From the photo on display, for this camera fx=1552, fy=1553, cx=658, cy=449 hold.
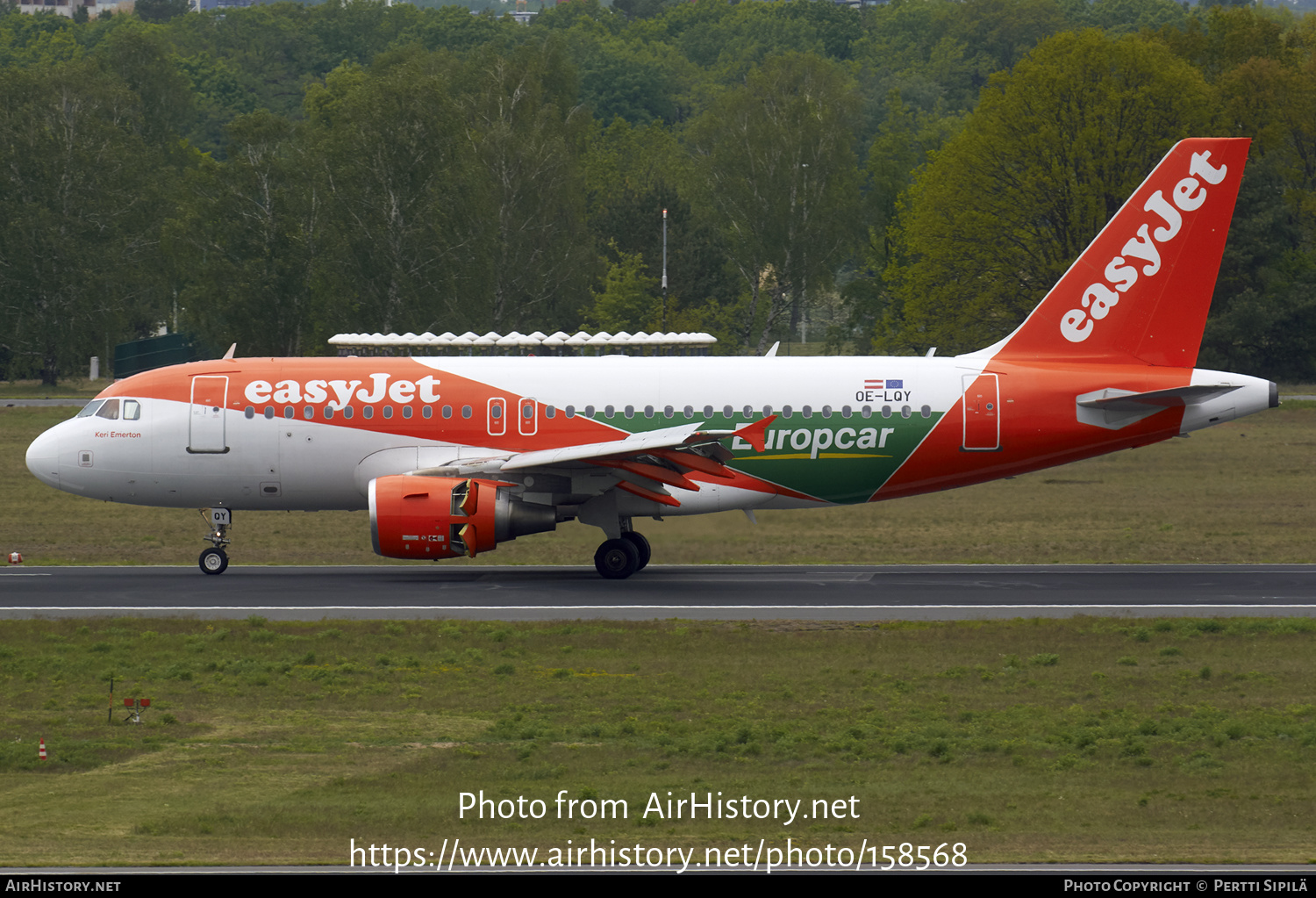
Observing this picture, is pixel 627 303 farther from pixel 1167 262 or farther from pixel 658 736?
pixel 658 736

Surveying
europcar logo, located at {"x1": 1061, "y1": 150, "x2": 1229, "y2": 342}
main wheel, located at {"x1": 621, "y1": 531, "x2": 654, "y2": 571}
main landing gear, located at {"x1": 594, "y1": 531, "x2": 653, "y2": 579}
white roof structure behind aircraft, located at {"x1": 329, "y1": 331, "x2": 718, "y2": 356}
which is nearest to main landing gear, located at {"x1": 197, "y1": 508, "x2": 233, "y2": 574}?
main landing gear, located at {"x1": 594, "y1": 531, "x2": 653, "y2": 579}

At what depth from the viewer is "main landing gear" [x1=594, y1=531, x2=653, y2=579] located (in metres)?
31.9

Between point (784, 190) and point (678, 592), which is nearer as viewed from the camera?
point (678, 592)

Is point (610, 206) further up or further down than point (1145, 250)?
further up

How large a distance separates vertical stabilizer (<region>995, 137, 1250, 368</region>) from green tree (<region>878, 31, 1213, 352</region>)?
4439cm

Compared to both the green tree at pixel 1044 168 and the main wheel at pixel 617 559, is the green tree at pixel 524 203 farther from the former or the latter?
the main wheel at pixel 617 559

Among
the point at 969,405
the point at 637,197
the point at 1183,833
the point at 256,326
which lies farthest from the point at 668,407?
the point at 637,197

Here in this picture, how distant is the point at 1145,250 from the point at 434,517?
15636mm

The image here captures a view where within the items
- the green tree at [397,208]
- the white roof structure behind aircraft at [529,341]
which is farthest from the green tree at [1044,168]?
the green tree at [397,208]

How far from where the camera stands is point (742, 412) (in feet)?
105

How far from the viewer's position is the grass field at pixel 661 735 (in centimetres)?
1476

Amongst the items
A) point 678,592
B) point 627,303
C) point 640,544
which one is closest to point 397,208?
point 627,303
